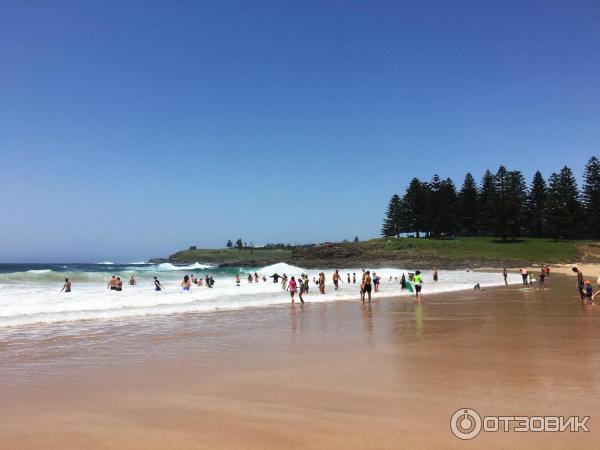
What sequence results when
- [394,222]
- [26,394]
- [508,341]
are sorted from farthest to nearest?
[394,222], [508,341], [26,394]

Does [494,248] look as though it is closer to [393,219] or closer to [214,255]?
[393,219]

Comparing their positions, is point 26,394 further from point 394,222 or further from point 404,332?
point 394,222

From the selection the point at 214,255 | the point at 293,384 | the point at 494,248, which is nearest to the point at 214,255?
the point at 214,255

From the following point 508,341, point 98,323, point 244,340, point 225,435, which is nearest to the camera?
point 225,435

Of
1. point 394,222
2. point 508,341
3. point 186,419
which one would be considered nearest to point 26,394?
point 186,419

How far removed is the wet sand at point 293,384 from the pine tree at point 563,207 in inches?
3186

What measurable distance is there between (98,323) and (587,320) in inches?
680

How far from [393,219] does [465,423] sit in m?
103

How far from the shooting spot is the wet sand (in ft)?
18.0

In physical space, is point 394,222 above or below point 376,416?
above

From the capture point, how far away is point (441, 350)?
10312 mm

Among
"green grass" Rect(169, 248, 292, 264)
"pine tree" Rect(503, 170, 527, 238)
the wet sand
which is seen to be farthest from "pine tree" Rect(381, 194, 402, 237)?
the wet sand

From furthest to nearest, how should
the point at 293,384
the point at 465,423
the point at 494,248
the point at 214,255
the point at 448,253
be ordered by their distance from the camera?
the point at 214,255 → the point at 494,248 → the point at 448,253 → the point at 293,384 → the point at 465,423

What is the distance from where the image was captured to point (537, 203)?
320 feet
